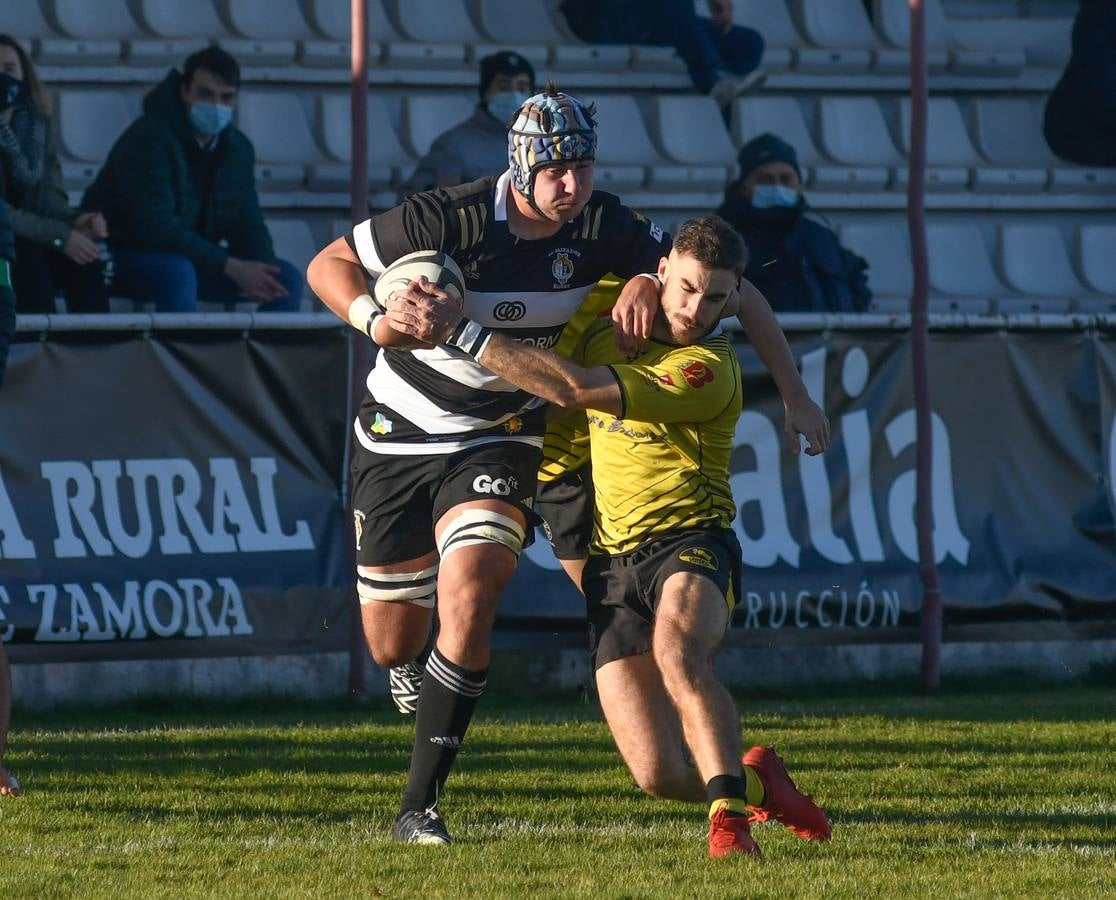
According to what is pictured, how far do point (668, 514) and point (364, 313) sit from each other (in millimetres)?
1050

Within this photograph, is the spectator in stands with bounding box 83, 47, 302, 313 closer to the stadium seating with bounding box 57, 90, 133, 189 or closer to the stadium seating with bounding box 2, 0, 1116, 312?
the stadium seating with bounding box 2, 0, 1116, 312

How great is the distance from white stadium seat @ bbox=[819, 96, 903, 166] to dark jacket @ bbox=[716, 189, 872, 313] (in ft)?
8.99

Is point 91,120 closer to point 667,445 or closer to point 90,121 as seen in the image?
point 90,121

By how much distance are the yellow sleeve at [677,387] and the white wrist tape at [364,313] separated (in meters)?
0.71

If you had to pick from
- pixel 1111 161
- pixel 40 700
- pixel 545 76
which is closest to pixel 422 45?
pixel 545 76

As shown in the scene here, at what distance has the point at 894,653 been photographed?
9.65 meters

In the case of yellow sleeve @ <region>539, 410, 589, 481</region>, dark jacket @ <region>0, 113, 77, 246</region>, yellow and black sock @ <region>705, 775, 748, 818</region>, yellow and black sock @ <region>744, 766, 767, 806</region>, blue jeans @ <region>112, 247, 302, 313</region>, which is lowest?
yellow and black sock @ <region>744, 766, 767, 806</region>

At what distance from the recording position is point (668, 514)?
5.66 meters

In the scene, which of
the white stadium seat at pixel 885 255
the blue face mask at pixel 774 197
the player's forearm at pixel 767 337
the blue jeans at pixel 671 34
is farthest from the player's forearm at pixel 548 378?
the blue jeans at pixel 671 34

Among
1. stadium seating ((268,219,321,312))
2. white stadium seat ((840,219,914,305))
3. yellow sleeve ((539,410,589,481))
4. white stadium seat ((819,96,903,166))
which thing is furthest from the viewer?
white stadium seat ((819,96,903,166))

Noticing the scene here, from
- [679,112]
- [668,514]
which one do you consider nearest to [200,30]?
[679,112]

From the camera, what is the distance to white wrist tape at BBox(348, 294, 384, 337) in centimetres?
563

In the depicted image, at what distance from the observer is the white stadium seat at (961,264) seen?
13461 millimetres

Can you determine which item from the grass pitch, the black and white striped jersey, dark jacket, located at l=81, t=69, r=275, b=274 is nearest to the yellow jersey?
the black and white striped jersey
